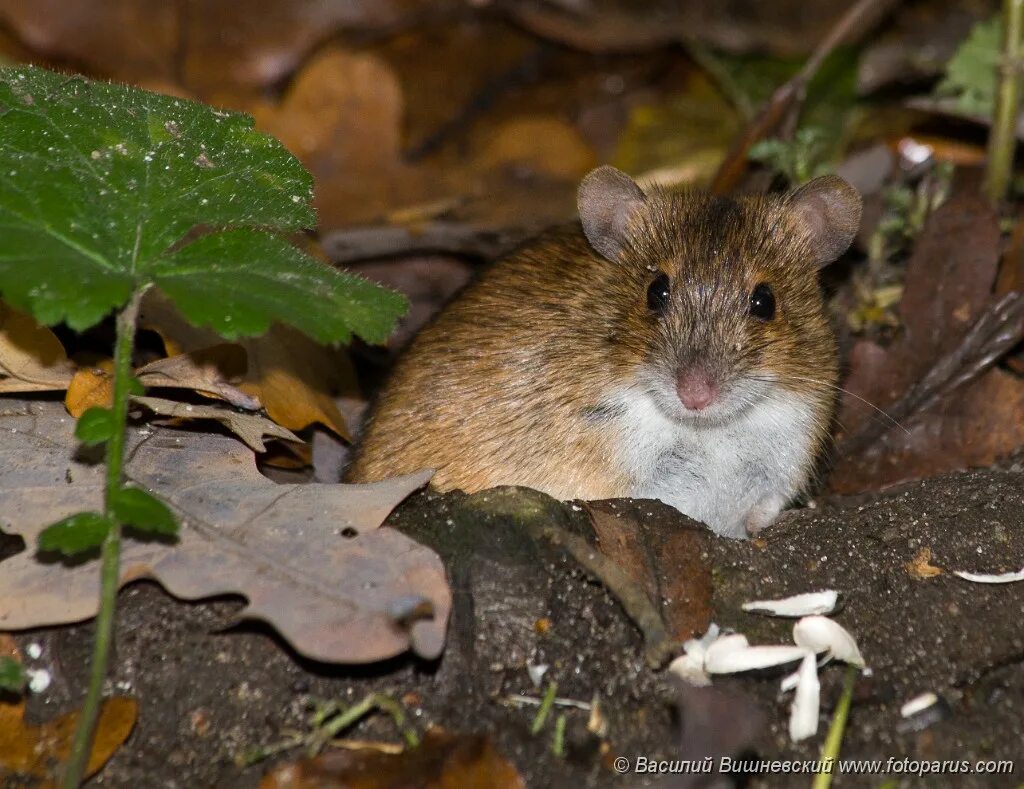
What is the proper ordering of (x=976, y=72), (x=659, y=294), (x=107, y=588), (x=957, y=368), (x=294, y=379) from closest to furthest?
(x=107, y=588) < (x=659, y=294) < (x=294, y=379) < (x=957, y=368) < (x=976, y=72)

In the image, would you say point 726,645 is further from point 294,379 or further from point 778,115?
point 778,115

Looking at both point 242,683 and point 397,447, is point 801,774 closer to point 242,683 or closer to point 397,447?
point 242,683

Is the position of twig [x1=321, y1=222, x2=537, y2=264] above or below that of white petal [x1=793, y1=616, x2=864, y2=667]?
above

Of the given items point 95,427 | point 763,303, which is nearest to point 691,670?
point 763,303

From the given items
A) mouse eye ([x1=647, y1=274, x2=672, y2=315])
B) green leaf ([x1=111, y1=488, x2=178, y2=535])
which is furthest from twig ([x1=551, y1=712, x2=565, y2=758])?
mouse eye ([x1=647, y1=274, x2=672, y2=315])

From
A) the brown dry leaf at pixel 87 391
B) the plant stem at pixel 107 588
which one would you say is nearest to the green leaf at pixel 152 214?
the plant stem at pixel 107 588

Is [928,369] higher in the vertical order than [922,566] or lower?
higher

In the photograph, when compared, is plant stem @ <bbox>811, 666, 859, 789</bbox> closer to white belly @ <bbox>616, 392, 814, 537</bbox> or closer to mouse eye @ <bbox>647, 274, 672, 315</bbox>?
white belly @ <bbox>616, 392, 814, 537</bbox>

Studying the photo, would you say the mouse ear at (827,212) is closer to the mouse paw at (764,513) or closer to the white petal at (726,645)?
the mouse paw at (764,513)
